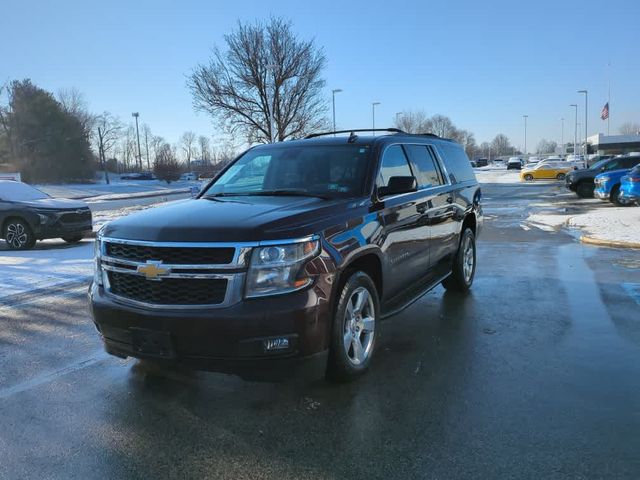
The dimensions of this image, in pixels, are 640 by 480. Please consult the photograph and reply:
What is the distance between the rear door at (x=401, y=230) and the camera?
4.60m

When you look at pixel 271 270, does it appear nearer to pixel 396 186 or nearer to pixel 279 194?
pixel 279 194

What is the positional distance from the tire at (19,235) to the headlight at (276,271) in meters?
10.3

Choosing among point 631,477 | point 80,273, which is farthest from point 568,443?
point 80,273

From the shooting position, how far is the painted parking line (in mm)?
6637

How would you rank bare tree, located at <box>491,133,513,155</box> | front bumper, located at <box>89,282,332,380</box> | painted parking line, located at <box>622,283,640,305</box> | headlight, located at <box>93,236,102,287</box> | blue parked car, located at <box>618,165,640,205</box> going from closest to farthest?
front bumper, located at <box>89,282,332,380</box> < headlight, located at <box>93,236,102,287</box> < painted parking line, located at <box>622,283,640,305</box> < blue parked car, located at <box>618,165,640,205</box> < bare tree, located at <box>491,133,513,155</box>

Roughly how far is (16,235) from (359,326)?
1052 cm

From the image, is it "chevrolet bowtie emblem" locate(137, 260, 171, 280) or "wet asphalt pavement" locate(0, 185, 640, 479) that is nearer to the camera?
"wet asphalt pavement" locate(0, 185, 640, 479)

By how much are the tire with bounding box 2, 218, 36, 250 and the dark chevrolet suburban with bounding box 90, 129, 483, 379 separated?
28.6ft

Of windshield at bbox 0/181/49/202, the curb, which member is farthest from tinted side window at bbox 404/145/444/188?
windshield at bbox 0/181/49/202

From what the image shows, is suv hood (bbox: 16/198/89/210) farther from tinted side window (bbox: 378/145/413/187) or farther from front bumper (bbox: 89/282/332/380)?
front bumper (bbox: 89/282/332/380)

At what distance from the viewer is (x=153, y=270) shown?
11.6 ft

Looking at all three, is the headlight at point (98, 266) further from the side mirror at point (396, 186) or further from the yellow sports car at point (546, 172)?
the yellow sports car at point (546, 172)

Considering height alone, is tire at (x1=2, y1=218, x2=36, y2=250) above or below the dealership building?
below

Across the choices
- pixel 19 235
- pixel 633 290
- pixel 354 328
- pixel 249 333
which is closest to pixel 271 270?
pixel 249 333
